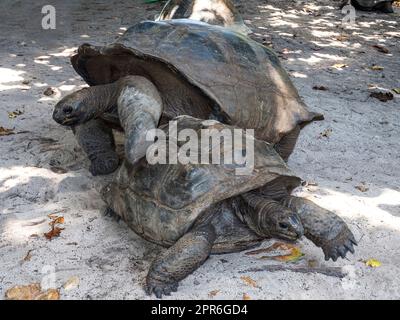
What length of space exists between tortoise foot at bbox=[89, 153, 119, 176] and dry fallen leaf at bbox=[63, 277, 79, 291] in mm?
1299

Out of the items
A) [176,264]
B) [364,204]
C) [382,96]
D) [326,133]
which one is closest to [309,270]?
[176,264]

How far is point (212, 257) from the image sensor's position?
112 inches

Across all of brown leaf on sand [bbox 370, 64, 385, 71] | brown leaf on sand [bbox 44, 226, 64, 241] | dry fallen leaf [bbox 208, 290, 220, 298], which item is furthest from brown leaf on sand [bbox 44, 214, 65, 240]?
brown leaf on sand [bbox 370, 64, 385, 71]

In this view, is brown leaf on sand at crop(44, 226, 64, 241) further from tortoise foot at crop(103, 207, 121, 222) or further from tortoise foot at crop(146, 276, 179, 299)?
tortoise foot at crop(146, 276, 179, 299)

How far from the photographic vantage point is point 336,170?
13.3 ft

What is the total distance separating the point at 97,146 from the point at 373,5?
874 cm

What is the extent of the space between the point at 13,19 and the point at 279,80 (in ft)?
22.1

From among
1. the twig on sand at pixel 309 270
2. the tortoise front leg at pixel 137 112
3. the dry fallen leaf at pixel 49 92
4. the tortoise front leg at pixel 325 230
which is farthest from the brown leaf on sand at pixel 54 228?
the dry fallen leaf at pixel 49 92

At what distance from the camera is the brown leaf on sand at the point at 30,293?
247 centimetres

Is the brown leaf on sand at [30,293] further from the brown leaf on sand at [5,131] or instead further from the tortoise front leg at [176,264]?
the brown leaf on sand at [5,131]

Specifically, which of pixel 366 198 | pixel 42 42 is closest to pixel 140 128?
pixel 366 198

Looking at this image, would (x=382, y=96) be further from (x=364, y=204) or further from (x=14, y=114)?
(x=14, y=114)

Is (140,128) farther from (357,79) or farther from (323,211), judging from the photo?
(357,79)

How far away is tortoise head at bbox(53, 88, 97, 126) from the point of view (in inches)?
132
